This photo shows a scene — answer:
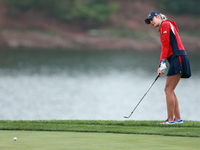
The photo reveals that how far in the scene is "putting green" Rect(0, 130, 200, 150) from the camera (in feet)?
13.6

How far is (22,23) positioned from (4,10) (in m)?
3.01

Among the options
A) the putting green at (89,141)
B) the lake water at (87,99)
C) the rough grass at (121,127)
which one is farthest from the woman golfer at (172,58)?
the lake water at (87,99)

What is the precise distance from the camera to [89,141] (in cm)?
455

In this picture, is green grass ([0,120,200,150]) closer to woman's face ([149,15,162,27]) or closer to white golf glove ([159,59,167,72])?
white golf glove ([159,59,167,72])

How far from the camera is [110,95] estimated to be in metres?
29.7

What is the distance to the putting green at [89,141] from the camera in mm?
4152

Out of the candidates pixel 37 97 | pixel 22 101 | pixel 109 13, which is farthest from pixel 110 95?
pixel 109 13

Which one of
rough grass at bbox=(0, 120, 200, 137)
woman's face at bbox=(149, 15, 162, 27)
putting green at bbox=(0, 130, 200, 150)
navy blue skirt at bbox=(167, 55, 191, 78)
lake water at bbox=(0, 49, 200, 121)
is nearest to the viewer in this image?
putting green at bbox=(0, 130, 200, 150)

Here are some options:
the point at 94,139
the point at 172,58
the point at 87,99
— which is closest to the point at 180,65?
the point at 172,58

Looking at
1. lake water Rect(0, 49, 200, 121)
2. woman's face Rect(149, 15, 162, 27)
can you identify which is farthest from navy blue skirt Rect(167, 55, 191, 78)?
lake water Rect(0, 49, 200, 121)

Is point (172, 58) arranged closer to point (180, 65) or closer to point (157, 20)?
point (180, 65)

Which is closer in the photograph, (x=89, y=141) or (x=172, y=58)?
(x=89, y=141)

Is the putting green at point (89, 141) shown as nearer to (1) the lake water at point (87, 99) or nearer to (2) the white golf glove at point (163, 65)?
(2) the white golf glove at point (163, 65)

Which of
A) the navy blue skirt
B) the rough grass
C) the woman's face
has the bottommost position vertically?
the rough grass
